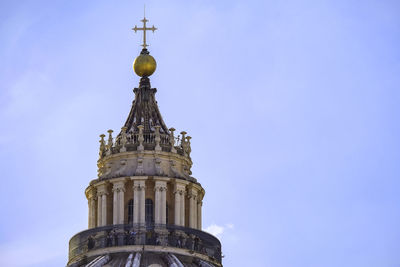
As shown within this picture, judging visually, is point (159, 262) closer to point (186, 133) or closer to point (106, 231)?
point (106, 231)

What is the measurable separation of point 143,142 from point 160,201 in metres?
4.35

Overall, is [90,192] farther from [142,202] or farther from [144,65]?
[144,65]

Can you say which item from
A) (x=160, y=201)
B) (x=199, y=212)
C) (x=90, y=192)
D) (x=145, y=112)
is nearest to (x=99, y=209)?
(x=90, y=192)

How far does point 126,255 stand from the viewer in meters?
75.8

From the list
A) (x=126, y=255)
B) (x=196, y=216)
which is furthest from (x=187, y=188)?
(x=126, y=255)

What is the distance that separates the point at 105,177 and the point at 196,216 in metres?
5.93

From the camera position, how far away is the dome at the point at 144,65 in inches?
3346

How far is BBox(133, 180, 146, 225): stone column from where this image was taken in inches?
3071

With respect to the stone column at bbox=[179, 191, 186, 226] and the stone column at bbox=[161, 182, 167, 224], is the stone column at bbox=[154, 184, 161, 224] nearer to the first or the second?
the stone column at bbox=[161, 182, 167, 224]

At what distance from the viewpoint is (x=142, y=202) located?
78.5 metres

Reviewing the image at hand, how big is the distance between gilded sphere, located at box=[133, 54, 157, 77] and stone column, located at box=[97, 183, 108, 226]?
8.92 m

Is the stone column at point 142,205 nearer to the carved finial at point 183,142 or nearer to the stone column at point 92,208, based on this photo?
the stone column at point 92,208

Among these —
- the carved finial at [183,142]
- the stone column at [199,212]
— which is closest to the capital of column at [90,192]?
the carved finial at [183,142]

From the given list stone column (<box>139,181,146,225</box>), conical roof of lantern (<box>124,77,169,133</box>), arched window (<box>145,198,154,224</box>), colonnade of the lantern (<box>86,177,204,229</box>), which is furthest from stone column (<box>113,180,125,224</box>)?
conical roof of lantern (<box>124,77,169,133</box>)
